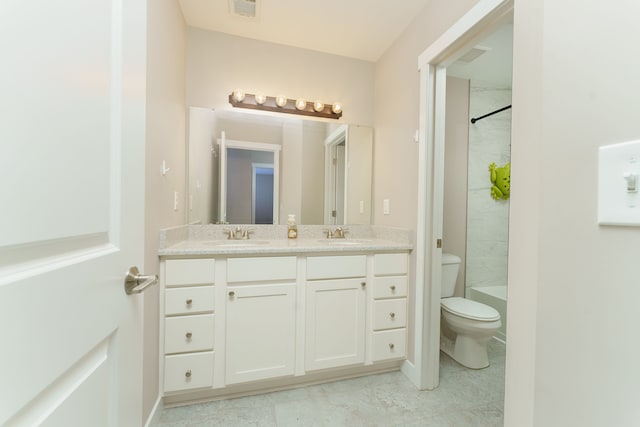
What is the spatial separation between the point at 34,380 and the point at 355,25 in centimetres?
233

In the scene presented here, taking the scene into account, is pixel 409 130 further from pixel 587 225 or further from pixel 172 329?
pixel 172 329

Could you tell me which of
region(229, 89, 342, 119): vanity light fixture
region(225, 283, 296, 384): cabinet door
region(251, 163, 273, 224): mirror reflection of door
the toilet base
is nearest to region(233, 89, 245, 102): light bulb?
region(229, 89, 342, 119): vanity light fixture

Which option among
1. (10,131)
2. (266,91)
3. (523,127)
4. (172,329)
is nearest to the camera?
(10,131)

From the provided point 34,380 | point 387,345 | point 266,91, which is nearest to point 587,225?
point 34,380

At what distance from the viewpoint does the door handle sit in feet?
1.97

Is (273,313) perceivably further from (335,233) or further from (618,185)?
(618,185)

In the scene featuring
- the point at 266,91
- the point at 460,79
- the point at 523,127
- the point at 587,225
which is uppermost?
the point at 460,79

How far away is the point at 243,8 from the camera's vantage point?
68.9 inches

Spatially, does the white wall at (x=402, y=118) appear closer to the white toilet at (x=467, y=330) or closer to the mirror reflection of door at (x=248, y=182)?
the white toilet at (x=467, y=330)

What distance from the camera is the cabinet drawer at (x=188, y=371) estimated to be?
1417mm

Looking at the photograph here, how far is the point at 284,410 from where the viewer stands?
1489 mm

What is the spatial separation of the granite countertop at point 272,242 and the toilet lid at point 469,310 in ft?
2.15

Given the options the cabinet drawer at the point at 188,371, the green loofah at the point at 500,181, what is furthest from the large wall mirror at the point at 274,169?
the green loofah at the point at 500,181

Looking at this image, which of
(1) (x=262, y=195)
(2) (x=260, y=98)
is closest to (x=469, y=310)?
(1) (x=262, y=195)
